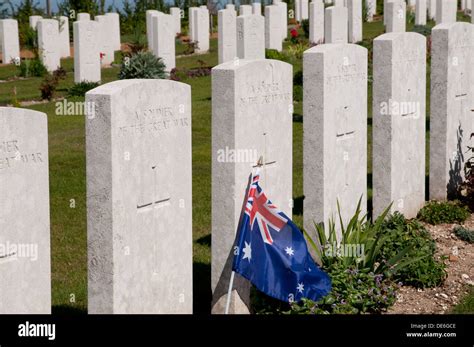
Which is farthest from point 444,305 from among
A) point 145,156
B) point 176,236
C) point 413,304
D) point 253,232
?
point 145,156

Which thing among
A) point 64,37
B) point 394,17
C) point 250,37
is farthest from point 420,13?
point 250,37

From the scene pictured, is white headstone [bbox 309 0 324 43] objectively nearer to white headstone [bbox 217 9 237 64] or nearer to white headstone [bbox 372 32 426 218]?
white headstone [bbox 217 9 237 64]

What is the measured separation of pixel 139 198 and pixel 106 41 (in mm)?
22693

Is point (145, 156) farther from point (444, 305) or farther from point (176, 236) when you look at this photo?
point (444, 305)

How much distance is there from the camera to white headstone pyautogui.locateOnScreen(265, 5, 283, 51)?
2823cm

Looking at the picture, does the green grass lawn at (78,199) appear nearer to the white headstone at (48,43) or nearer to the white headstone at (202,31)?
the white headstone at (48,43)

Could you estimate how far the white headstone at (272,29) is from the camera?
2823 centimetres

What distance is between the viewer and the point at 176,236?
7098mm

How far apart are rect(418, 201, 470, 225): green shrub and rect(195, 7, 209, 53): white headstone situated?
19.9m

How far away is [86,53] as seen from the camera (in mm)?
22312

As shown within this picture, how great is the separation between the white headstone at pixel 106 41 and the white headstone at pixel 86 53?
183 inches

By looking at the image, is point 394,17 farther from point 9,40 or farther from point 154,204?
point 154,204

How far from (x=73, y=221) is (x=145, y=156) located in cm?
411

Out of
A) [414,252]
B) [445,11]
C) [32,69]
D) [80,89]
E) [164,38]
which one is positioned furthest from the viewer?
[445,11]
